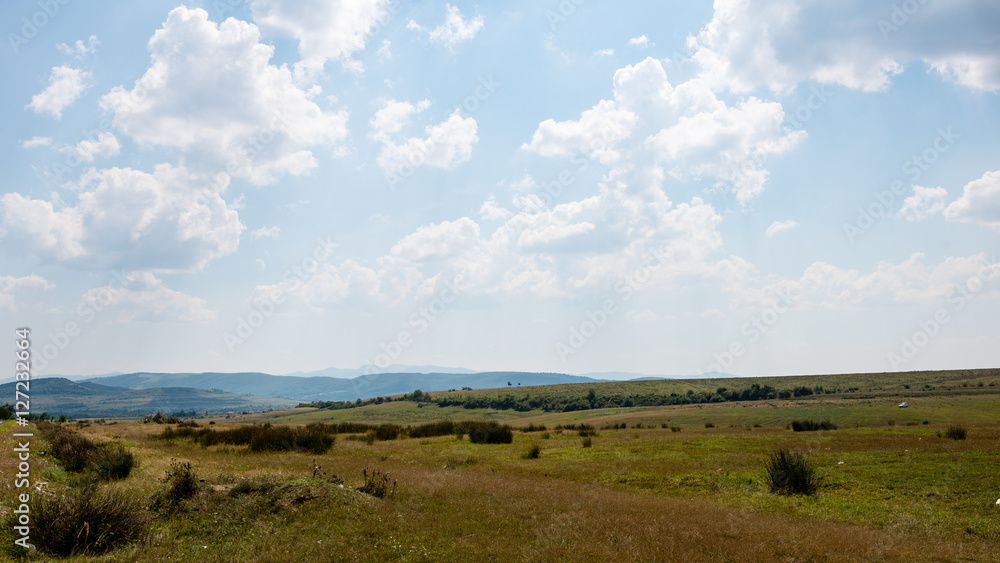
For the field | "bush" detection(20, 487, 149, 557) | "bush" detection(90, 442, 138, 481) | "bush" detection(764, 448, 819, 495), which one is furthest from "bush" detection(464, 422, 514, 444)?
"bush" detection(20, 487, 149, 557)

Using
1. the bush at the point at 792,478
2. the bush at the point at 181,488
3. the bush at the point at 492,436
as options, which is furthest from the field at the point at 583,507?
the bush at the point at 492,436

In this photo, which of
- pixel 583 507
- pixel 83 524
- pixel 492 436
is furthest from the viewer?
pixel 492 436

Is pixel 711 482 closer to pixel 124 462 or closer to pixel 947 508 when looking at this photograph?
pixel 947 508

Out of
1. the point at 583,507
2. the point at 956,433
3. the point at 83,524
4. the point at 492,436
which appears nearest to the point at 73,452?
the point at 83,524

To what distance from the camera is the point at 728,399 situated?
9194 cm

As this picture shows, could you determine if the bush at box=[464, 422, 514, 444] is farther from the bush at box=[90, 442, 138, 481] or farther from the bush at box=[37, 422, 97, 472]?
the bush at box=[37, 422, 97, 472]

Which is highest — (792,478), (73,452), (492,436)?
(73,452)

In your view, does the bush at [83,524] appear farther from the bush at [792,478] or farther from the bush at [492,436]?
the bush at [492,436]

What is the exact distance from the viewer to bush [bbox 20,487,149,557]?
9484 millimetres

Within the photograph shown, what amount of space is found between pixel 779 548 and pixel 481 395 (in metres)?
121

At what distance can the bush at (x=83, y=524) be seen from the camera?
9.48 meters

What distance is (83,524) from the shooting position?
973 centimetres

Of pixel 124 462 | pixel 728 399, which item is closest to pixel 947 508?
pixel 124 462

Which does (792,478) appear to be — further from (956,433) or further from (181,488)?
(181,488)
